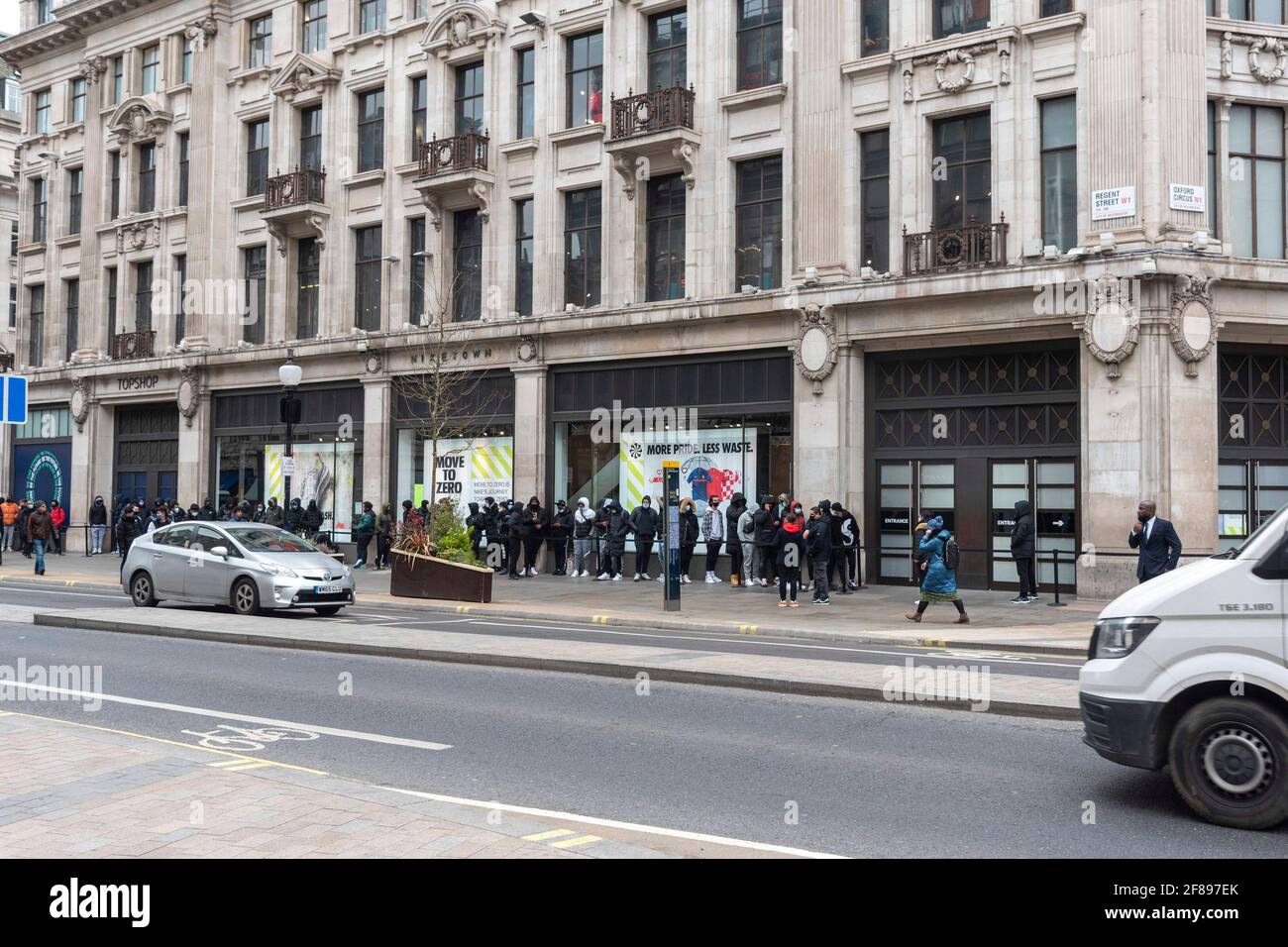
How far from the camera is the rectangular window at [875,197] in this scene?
24.9 m

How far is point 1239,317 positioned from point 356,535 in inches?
843

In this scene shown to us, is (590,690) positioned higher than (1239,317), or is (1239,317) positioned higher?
(1239,317)

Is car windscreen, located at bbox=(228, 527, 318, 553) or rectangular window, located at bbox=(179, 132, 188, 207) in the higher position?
rectangular window, located at bbox=(179, 132, 188, 207)

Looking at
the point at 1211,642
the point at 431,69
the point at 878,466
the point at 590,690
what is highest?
the point at 431,69

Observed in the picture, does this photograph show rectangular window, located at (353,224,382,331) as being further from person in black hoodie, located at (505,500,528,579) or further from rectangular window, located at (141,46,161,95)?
rectangular window, located at (141,46,161,95)

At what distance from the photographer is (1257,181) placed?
73.8 feet

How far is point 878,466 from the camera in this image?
82.6 ft

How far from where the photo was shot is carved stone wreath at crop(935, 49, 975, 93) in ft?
77.1

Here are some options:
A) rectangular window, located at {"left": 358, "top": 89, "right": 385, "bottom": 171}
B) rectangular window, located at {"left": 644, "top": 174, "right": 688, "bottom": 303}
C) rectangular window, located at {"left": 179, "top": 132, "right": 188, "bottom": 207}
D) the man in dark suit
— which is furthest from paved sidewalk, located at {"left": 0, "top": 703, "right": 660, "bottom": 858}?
rectangular window, located at {"left": 179, "top": 132, "right": 188, "bottom": 207}

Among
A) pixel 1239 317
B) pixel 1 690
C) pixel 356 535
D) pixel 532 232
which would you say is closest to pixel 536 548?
pixel 356 535

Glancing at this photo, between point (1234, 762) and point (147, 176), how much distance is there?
41553 mm

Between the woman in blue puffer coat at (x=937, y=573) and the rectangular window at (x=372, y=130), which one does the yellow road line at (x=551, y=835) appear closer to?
the woman in blue puffer coat at (x=937, y=573)

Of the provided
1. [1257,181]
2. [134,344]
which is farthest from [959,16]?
[134,344]
